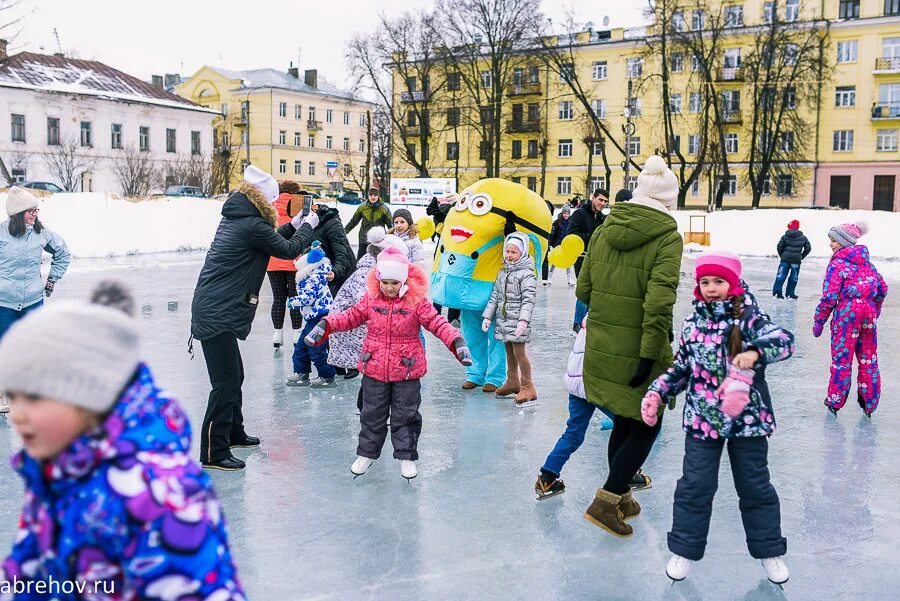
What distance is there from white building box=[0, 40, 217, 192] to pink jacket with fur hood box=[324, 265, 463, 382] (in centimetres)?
4028

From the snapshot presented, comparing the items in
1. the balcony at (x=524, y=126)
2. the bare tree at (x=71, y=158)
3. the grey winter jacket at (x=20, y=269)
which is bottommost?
the grey winter jacket at (x=20, y=269)

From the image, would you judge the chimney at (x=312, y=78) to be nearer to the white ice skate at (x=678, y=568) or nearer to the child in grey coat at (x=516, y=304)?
the child in grey coat at (x=516, y=304)

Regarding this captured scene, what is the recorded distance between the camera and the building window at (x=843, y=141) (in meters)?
49.2

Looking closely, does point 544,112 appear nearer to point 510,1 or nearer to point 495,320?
point 510,1

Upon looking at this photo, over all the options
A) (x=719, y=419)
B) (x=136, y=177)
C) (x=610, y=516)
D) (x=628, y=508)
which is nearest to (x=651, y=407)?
(x=719, y=419)

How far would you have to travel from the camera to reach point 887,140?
49.2 metres

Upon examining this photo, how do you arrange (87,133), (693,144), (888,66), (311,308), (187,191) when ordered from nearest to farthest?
1. (311,308)
2. (187,191)
3. (888,66)
4. (87,133)
5. (693,144)

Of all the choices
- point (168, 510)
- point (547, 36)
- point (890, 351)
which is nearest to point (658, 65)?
point (547, 36)

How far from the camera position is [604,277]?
14.7 feet

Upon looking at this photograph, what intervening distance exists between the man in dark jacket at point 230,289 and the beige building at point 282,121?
64.7 metres

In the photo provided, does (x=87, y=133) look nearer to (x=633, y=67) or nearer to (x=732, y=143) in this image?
(x=633, y=67)

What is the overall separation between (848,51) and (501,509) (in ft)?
170

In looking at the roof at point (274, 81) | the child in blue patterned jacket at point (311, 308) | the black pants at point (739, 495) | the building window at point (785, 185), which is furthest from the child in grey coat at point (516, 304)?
the roof at point (274, 81)

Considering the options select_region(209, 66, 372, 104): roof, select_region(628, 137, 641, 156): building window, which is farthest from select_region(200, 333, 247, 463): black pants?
select_region(209, 66, 372, 104): roof
